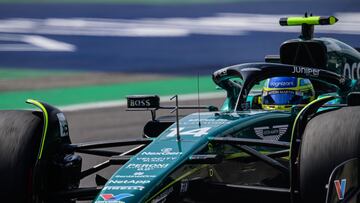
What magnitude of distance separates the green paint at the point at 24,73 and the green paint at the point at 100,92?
113 cm

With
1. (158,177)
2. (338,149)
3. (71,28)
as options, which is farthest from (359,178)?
(71,28)

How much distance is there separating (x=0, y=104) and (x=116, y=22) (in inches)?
253

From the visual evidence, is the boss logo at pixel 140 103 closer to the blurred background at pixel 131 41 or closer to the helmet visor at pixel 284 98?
the helmet visor at pixel 284 98

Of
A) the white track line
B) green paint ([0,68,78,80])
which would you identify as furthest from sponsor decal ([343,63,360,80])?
green paint ([0,68,78,80])

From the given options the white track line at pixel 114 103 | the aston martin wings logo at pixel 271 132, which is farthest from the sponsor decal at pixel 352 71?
the white track line at pixel 114 103

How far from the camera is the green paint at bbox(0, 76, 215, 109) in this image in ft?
43.3

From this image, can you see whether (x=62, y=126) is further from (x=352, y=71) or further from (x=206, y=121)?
(x=352, y=71)

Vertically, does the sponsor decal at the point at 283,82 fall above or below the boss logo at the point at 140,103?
above

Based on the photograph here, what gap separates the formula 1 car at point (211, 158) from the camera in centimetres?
528

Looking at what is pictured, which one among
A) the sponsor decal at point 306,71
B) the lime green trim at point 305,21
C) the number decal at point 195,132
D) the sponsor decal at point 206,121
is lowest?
the number decal at point 195,132

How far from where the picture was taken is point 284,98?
24.6 feet

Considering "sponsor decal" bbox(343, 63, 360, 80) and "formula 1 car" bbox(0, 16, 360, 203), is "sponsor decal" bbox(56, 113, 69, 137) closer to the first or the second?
"formula 1 car" bbox(0, 16, 360, 203)

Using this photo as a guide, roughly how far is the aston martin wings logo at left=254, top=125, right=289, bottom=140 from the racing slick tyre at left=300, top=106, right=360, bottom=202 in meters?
1.13

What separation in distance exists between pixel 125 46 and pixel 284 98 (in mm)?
9928
